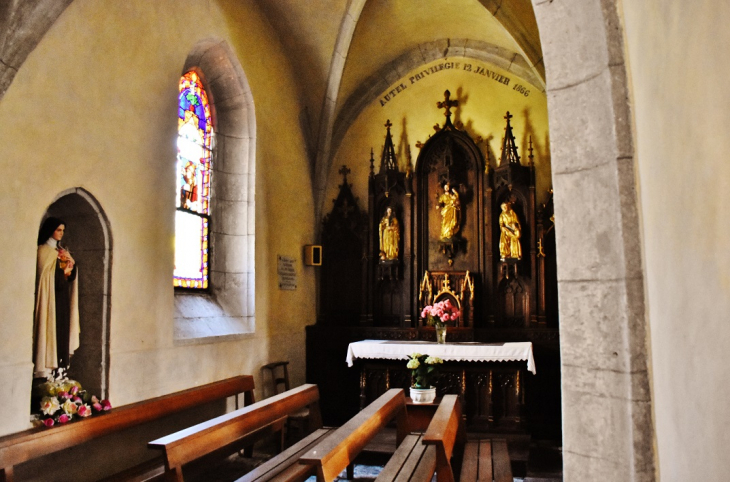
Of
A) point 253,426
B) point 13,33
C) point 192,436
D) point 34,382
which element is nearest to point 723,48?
point 192,436

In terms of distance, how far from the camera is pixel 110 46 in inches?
223

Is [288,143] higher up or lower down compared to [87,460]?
higher up

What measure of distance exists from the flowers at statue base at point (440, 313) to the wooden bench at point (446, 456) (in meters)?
2.37

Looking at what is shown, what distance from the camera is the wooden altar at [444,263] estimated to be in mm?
8633

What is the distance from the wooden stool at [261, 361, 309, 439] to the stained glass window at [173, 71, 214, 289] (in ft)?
4.47

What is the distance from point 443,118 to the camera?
9.75 metres

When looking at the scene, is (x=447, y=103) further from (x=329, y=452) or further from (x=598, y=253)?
(x=598, y=253)

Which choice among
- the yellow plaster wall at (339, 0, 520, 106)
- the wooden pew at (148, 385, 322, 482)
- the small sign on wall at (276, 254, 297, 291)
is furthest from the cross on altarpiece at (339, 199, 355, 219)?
the wooden pew at (148, 385, 322, 482)

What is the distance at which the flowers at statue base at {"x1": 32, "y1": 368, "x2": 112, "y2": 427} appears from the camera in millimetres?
4715

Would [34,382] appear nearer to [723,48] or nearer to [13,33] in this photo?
[13,33]

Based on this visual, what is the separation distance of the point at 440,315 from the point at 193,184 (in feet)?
11.1

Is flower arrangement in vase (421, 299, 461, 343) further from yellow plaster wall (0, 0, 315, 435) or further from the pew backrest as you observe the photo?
the pew backrest

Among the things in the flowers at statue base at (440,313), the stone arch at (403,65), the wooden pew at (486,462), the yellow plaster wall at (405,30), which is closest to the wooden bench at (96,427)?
the wooden pew at (486,462)

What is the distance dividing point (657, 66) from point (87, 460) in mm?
5028
